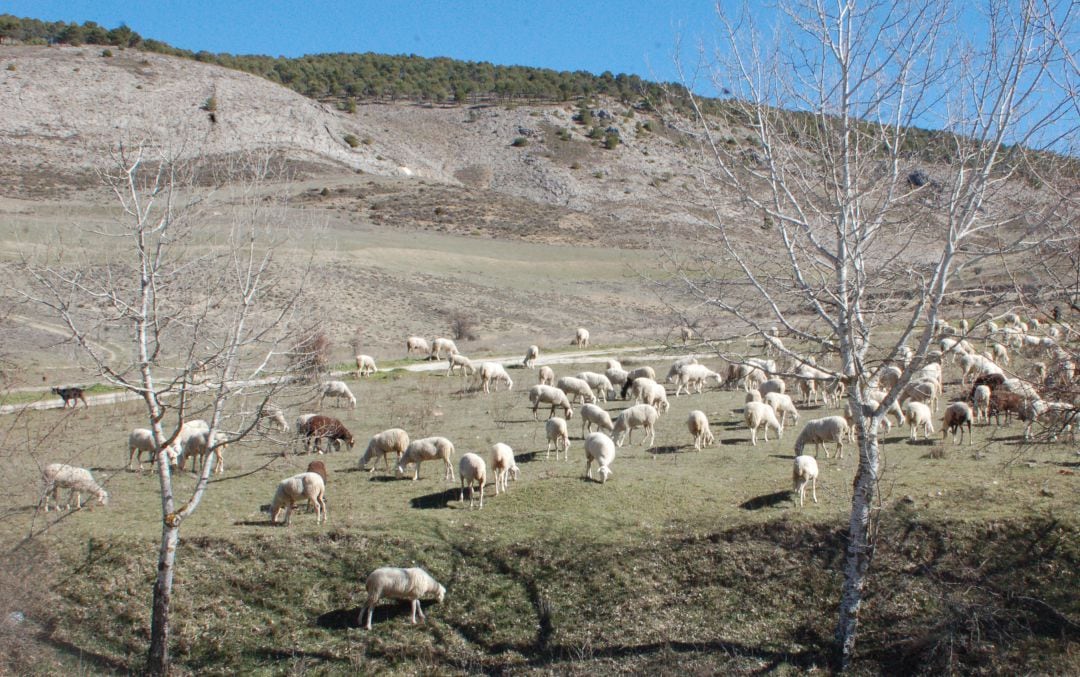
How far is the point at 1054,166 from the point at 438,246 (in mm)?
61972

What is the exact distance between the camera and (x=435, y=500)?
636 inches

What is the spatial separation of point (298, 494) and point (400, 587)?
11.2ft

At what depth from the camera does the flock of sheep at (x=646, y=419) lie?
40.3 feet

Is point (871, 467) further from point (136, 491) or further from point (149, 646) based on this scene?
point (136, 491)

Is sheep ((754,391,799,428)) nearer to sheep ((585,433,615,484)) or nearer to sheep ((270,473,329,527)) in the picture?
sheep ((585,433,615,484))

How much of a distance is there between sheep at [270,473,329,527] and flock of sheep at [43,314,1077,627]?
0.02m

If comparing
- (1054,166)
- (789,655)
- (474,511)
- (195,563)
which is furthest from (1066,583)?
(195,563)

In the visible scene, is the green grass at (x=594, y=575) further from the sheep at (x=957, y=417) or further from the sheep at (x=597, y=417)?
the sheep at (x=597, y=417)

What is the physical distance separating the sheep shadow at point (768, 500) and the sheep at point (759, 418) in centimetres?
406

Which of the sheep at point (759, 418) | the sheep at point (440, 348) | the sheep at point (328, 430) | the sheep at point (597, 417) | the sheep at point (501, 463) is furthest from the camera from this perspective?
the sheep at point (440, 348)

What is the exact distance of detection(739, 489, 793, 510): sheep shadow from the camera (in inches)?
584

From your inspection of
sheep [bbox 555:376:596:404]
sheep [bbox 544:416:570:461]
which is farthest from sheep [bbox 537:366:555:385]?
sheep [bbox 544:416:570:461]

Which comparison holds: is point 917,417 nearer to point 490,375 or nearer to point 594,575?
point 594,575

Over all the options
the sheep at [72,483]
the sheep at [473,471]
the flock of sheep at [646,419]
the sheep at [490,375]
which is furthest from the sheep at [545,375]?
the sheep at [72,483]
